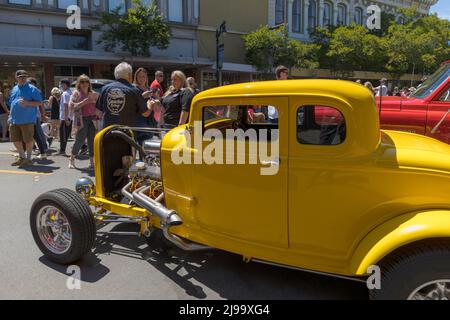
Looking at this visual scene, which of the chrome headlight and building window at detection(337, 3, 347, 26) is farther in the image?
building window at detection(337, 3, 347, 26)

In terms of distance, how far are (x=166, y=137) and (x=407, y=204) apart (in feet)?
6.59

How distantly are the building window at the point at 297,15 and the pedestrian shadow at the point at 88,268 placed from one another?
3308 cm

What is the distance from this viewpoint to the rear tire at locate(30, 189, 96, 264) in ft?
11.2

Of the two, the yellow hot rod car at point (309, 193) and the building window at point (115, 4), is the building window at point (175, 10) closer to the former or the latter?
the building window at point (115, 4)

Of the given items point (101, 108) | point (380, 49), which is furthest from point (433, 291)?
point (380, 49)

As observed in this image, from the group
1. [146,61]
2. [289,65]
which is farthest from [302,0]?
[146,61]

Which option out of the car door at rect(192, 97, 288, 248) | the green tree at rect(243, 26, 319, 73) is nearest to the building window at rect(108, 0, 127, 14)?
the green tree at rect(243, 26, 319, 73)

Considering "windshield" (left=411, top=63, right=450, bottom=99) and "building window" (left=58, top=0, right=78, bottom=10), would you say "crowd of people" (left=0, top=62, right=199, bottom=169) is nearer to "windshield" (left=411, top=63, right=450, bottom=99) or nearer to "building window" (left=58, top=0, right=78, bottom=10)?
"windshield" (left=411, top=63, right=450, bottom=99)

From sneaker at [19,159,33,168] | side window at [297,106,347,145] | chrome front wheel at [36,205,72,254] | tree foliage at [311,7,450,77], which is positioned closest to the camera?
side window at [297,106,347,145]

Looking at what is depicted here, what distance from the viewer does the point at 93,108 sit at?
296 inches

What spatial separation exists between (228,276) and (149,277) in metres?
0.70

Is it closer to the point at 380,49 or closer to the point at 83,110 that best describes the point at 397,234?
the point at 83,110

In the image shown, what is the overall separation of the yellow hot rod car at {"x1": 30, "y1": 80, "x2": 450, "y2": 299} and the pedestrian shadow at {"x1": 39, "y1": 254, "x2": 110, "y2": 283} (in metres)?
0.13

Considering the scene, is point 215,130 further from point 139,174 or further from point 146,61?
point 146,61
